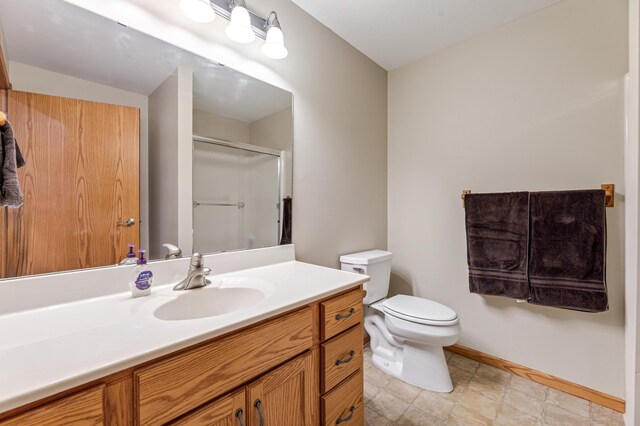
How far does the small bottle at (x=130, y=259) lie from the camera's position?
100 cm

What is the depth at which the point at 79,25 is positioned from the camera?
3.06 ft

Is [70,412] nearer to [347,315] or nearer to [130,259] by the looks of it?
[130,259]

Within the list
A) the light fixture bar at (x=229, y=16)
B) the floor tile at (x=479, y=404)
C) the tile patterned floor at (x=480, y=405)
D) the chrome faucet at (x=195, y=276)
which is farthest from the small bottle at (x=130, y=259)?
the floor tile at (x=479, y=404)

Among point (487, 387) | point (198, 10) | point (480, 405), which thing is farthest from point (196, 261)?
point (487, 387)

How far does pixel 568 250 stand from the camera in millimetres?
1498

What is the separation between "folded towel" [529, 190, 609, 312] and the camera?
1.42 m

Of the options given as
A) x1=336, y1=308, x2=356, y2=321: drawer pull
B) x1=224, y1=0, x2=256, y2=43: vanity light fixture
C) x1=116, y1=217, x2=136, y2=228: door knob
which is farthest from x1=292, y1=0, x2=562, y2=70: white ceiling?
x1=336, y1=308, x2=356, y2=321: drawer pull

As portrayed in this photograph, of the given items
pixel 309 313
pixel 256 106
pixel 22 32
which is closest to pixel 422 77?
pixel 256 106

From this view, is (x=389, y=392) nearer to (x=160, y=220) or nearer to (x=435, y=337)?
(x=435, y=337)

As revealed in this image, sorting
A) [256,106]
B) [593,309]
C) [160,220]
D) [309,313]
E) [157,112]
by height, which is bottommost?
[593,309]

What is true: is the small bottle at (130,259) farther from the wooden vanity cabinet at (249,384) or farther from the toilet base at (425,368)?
the toilet base at (425,368)

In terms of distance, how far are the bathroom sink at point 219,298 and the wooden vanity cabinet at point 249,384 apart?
220 mm

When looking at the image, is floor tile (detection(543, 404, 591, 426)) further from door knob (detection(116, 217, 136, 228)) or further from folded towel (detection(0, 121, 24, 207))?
folded towel (detection(0, 121, 24, 207))

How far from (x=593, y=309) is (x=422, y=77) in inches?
72.9
